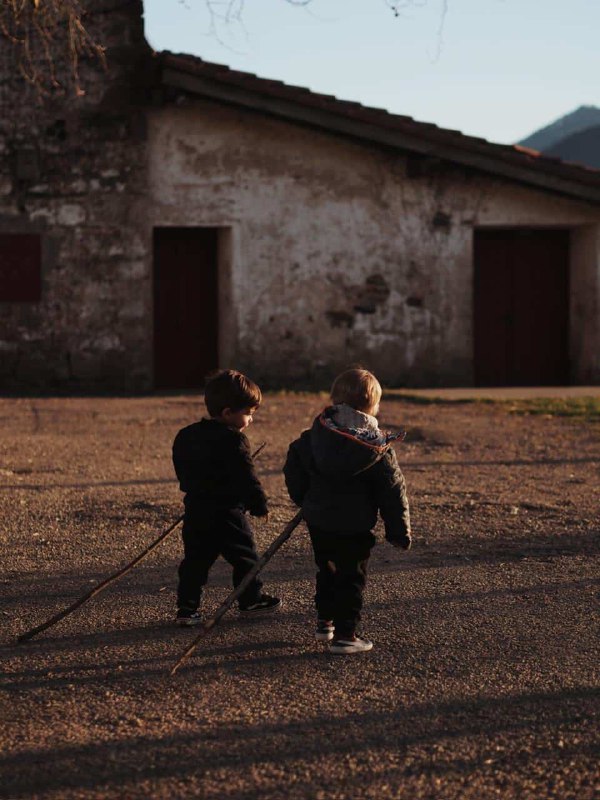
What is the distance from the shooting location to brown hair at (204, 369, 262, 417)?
4383 mm

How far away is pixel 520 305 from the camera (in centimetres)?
1648

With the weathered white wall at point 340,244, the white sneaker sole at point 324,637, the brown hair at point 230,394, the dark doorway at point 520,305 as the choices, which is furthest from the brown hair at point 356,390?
the dark doorway at point 520,305

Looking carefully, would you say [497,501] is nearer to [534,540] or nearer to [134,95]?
[534,540]

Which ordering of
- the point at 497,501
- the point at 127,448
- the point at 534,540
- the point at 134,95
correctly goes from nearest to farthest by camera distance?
the point at 534,540 < the point at 497,501 < the point at 127,448 < the point at 134,95

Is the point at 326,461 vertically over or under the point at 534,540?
over

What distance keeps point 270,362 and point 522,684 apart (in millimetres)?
12418

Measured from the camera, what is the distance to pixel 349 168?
1589 cm

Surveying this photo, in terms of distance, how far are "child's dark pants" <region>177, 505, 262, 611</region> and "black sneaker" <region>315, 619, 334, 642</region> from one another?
0.37 meters

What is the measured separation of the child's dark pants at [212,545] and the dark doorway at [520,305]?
12.3 metres

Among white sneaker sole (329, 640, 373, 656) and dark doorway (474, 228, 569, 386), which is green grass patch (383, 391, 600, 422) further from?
white sneaker sole (329, 640, 373, 656)

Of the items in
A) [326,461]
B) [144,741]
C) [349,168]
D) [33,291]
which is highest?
[349,168]

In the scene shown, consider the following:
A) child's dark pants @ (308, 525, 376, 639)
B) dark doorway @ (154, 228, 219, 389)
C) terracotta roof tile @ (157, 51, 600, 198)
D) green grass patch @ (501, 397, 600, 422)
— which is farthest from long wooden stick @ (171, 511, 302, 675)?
dark doorway @ (154, 228, 219, 389)

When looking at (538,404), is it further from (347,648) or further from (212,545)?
(347,648)

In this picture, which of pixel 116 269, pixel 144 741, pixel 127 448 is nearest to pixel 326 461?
pixel 144 741
